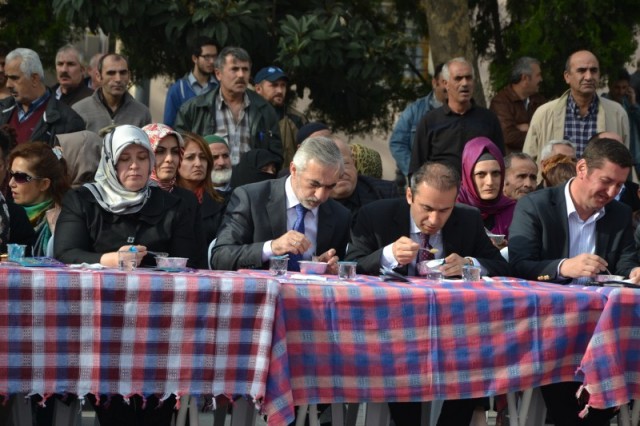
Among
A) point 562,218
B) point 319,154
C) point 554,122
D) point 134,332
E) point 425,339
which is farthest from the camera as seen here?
point 554,122

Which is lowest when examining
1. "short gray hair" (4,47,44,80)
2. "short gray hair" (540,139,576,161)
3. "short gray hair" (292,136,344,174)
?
"short gray hair" (292,136,344,174)

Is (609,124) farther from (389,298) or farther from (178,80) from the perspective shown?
(389,298)

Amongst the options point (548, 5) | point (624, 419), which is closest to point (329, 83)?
point (548, 5)

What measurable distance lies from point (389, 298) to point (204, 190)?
3206 mm

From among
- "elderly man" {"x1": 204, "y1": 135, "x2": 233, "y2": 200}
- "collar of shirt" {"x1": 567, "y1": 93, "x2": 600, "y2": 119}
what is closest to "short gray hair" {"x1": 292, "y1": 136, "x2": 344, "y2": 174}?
"elderly man" {"x1": 204, "y1": 135, "x2": 233, "y2": 200}

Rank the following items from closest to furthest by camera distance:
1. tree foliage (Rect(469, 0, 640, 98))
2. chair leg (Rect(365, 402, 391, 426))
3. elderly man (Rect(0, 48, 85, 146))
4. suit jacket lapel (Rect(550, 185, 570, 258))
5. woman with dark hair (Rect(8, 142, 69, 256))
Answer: chair leg (Rect(365, 402, 391, 426)), suit jacket lapel (Rect(550, 185, 570, 258)), woman with dark hair (Rect(8, 142, 69, 256)), elderly man (Rect(0, 48, 85, 146)), tree foliage (Rect(469, 0, 640, 98))

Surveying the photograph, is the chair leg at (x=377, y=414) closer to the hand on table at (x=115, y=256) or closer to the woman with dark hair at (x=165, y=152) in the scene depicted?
the hand on table at (x=115, y=256)

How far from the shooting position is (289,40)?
1188cm

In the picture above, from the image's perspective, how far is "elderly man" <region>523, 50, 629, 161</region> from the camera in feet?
38.8

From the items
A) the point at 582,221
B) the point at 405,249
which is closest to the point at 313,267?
the point at 405,249

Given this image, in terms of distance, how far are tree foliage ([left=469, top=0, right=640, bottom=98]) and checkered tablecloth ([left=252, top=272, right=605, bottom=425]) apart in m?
6.87

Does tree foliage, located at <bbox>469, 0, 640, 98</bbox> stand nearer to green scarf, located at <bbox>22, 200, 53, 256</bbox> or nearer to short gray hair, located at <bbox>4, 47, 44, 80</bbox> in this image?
short gray hair, located at <bbox>4, 47, 44, 80</bbox>

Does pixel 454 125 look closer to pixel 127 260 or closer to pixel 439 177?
pixel 439 177

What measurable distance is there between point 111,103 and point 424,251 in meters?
4.32
